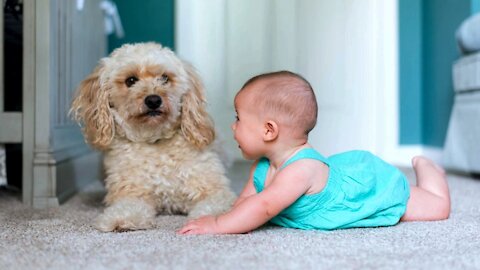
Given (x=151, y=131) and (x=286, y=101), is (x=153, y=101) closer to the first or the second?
(x=151, y=131)

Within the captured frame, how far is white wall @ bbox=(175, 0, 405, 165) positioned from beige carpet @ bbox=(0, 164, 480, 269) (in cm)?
205

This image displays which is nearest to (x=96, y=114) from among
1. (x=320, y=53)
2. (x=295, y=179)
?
(x=295, y=179)

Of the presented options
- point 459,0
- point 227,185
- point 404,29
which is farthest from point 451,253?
point 404,29

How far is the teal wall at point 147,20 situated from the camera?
3535 mm

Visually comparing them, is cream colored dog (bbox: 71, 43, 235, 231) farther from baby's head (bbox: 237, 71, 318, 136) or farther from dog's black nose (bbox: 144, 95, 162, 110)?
baby's head (bbox: 237, 71, 318, 136)

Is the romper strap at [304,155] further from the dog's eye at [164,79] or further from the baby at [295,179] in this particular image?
the dog's eye at [164,79]

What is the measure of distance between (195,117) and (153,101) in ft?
0.47

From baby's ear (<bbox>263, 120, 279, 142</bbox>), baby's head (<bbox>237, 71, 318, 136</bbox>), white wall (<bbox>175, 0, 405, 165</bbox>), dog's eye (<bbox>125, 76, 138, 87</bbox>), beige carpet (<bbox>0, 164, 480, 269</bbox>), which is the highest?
white wall (<bbox>175, 0, 405, 165</bbox>)

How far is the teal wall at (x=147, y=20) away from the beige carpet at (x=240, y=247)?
223 cm

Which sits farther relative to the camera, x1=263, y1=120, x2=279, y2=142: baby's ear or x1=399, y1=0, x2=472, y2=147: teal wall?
x1=399, y1=0, x2=472, y2=147: teal wall

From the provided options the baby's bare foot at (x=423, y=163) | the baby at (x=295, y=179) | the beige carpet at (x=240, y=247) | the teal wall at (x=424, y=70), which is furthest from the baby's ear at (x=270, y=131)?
the teal wall at (x=424, y=70)

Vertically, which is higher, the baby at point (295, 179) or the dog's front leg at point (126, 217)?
the baby at point (295, 179)

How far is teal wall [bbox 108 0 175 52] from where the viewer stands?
3.54m

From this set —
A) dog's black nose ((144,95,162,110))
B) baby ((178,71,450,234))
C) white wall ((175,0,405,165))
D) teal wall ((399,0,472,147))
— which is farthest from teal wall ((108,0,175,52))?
baby ((178,71,450,234))
